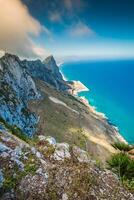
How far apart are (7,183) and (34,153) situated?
122 inches

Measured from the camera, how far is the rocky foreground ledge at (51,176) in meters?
19.4

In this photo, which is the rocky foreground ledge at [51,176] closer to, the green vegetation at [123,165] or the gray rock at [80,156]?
the gray rock at [80,156]

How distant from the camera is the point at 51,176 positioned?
20.5 meters

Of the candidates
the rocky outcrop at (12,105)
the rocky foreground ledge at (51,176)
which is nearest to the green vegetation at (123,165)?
the rocky foreground ledge at (51,176)

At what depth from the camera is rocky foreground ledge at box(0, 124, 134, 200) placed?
1941 cm

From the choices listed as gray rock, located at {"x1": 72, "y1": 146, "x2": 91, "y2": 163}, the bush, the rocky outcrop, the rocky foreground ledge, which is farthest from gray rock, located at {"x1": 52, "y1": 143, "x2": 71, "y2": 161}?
the rocky outcrop

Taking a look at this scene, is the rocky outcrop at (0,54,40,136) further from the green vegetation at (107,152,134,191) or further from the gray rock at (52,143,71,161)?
the gray rock at (52,143,71,161)

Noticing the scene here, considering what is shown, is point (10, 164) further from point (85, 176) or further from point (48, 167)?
A: point (85, 176)

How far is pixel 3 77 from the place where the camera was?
171 meters

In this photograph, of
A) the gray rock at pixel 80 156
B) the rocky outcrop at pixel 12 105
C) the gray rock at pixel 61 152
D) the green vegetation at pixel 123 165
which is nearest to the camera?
the gray rock at pixel 61 152

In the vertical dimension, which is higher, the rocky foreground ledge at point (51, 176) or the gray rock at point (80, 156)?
the gray rock at point (80, 156)

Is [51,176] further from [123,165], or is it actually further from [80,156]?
[123,165]

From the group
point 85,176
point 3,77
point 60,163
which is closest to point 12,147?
point 60,163

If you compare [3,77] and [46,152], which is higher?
[3,77]
